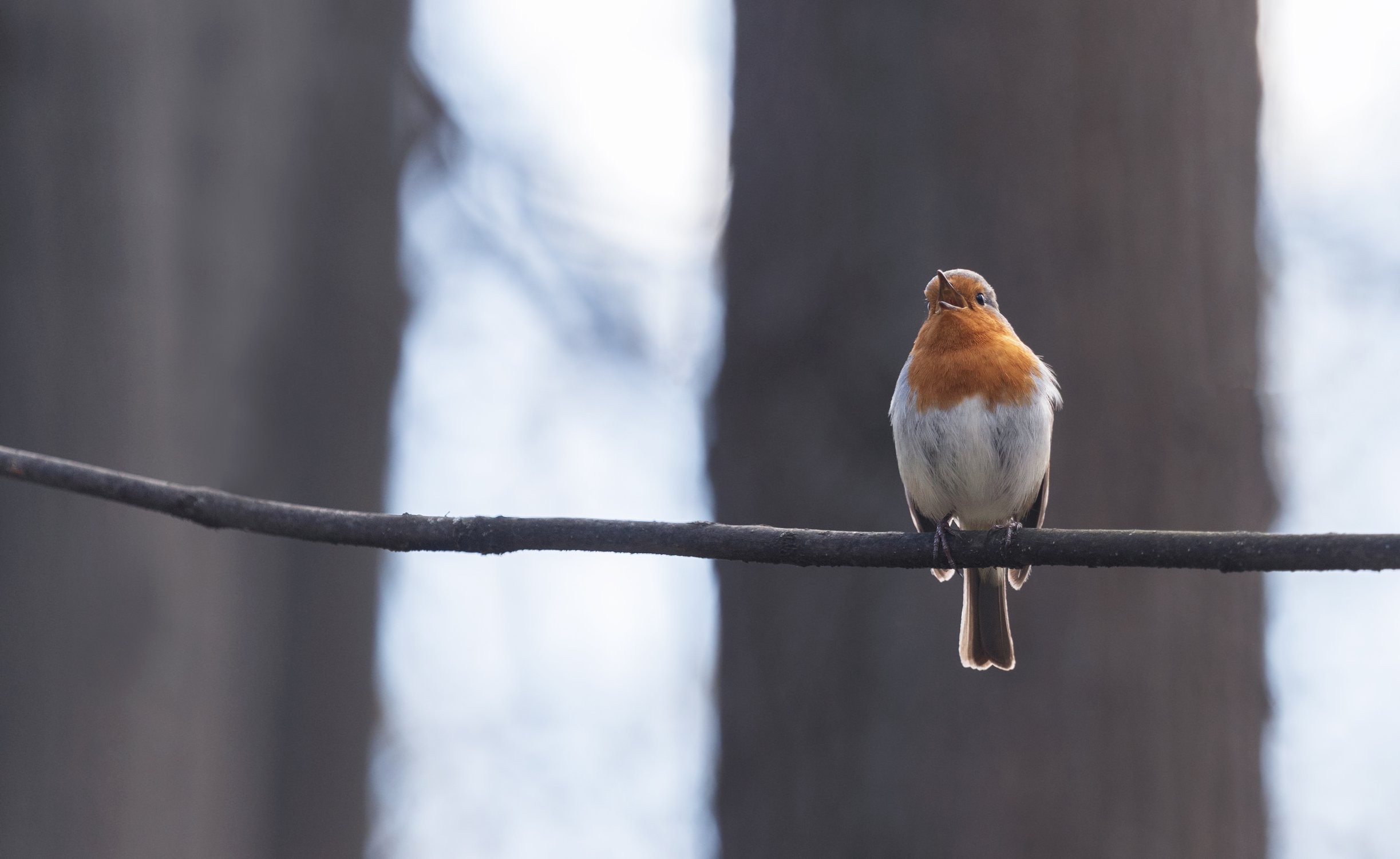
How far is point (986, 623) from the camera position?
8.65 feet

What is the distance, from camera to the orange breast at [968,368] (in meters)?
2.47

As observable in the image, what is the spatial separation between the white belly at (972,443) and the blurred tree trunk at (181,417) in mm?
2333

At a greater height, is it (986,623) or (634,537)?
(634,537)

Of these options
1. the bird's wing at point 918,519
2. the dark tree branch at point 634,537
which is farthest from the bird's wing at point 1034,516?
the dark tree branch at point 634,537

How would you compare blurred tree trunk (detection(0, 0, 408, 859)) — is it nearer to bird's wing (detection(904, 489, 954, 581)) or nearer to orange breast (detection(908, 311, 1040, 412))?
bird's wing (detection(904, 489, 954, 581))

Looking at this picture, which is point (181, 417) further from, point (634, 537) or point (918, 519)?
point (634, 537)

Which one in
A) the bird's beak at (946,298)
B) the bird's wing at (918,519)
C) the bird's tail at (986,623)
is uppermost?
the bird's beak at (946,298)

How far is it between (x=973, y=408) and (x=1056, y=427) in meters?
0.20

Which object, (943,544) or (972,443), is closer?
(943,544)

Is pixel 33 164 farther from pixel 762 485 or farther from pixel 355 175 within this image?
pixel 762 485

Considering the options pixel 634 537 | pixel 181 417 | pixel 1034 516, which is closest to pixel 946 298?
pixel 1034 516

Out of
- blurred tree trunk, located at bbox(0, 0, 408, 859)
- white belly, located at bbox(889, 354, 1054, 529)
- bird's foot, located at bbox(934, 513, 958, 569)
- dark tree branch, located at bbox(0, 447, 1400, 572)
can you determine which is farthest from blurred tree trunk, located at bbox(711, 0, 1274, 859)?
blurred tree trunk, located at bbox(0, 0, 408, 859)

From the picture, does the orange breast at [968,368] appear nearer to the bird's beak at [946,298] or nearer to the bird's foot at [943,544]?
the bird's beak at [946,298]

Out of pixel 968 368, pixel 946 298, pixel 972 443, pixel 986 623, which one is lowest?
Answer: pixel 986 623
